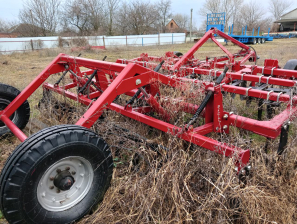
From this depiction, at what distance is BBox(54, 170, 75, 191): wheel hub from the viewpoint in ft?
6.43

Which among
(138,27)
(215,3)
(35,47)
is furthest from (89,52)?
(215,3)

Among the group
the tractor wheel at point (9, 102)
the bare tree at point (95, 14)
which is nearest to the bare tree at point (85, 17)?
the bare tree at point (95, 14)

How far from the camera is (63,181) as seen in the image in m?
1.96

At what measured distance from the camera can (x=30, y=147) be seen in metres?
1.77

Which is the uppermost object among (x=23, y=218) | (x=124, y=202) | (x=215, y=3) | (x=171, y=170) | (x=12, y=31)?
(x=215, y=3)

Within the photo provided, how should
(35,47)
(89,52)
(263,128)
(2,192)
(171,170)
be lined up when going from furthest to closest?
(35,47) → (89,52) → (263,128) → (171,170) → (2,192)

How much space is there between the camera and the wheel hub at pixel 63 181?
1.96 meters

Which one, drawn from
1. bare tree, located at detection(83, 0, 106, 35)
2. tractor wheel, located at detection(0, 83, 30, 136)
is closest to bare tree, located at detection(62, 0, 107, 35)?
bare tree, located at detection(83, 0, 106, 35)

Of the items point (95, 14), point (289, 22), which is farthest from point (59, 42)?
point (289, 22)

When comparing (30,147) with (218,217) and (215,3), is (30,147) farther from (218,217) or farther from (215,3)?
(215,3)

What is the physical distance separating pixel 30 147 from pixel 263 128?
7.34ft

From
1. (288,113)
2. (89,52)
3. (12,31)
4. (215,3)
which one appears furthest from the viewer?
(215,3)

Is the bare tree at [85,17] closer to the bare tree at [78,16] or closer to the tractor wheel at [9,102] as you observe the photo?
the bare tree at [78,16]

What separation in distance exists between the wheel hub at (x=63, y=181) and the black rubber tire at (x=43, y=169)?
0.57ft
